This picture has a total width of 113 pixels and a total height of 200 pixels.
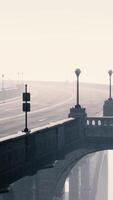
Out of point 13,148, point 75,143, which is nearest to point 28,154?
point 13,148

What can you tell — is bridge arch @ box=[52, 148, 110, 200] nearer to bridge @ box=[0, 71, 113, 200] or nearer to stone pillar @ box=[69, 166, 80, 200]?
bridge @ box=[0, 71, 113, 200]

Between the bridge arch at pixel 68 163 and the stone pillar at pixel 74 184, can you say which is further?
the stone pillar at pixel 74 184

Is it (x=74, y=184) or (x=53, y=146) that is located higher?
(x=53, y=146)

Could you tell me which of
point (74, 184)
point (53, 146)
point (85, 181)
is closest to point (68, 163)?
point (53, 146)

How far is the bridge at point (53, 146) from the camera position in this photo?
91.1 ft

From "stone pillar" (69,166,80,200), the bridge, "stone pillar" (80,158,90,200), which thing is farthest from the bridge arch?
"stone pillar" (80,158,90,200)

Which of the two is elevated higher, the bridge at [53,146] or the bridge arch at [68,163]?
the bridge at [53,146]

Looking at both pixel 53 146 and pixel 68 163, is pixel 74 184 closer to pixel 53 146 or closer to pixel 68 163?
pixel 68 163

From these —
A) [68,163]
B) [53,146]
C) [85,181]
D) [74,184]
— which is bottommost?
[85,181]

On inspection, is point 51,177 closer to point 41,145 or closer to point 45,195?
point 45,195

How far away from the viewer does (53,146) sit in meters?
36.8

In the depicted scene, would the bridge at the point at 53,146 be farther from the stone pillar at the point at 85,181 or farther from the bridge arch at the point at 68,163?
the stone pillar at the point at 85,181

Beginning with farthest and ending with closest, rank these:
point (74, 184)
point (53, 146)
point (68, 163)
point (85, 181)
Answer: point (85, 181)
point (74, 184)
point (68, 163)
point (53, 146)

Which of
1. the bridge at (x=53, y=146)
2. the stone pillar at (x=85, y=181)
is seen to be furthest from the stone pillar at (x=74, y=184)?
the bridge at (x=53, y=146)
